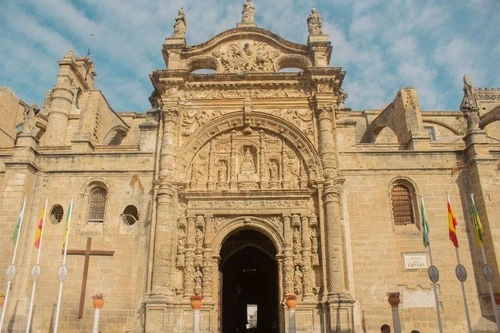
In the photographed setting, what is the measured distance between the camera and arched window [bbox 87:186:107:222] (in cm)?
1673

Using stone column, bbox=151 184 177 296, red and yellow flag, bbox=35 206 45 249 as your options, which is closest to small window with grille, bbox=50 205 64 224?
red and yellow flag, bbox=35 206 45 249

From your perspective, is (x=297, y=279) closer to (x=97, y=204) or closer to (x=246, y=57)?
(x=97, y=204)

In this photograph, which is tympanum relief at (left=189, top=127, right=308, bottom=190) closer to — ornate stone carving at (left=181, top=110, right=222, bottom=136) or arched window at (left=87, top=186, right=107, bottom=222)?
ornate stone carving at (left=181, top=110, right=222, bottom=136)

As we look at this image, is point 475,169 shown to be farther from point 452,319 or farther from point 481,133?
point 452,319

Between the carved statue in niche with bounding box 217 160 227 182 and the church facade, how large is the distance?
4.6 inches

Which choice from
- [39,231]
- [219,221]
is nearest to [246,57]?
[219,221]

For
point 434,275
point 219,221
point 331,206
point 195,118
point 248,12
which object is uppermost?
point 248,12

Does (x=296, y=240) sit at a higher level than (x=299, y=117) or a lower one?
lower

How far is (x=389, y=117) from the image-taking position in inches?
907

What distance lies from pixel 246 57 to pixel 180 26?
134 inches

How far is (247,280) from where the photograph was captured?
26078 mm

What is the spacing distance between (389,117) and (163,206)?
1361cm

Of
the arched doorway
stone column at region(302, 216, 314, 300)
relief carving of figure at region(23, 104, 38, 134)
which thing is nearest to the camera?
stone column at region(302, 216, 314, 300)

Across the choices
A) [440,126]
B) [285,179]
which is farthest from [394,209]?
[440,126]
